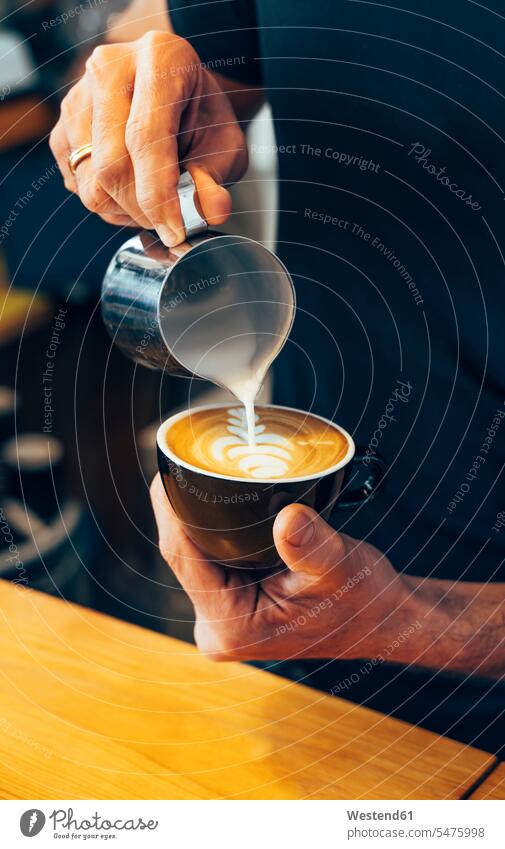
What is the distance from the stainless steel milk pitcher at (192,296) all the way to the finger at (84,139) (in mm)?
34

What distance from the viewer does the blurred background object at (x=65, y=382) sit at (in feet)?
3.23

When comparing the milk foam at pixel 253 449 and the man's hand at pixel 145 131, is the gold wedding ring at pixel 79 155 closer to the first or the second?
the man's hand at pixel 145 131

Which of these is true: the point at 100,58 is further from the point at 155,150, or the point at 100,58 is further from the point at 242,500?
the point at 242,500

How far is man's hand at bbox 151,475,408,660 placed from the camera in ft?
1.28

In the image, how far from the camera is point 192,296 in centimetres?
37

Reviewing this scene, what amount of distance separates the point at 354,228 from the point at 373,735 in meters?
0.27

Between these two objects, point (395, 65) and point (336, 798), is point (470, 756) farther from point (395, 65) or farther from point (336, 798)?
point (395, 65)

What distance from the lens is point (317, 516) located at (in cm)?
34

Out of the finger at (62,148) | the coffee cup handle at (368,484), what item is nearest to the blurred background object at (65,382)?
the finger at (62,148)

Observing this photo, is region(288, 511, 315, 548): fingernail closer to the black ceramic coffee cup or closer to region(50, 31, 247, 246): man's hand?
the black ceramic coffee cup
